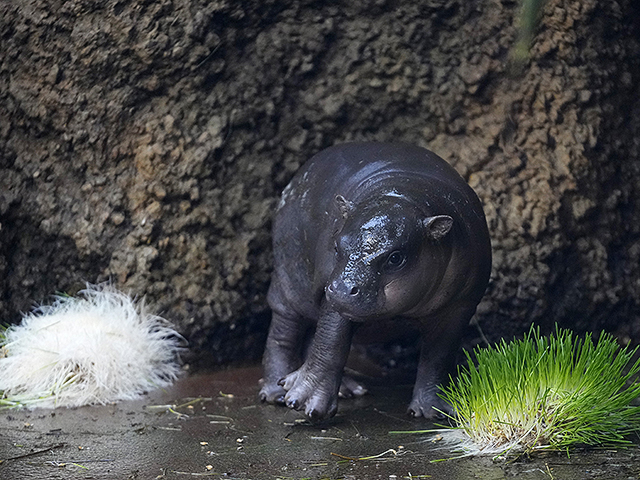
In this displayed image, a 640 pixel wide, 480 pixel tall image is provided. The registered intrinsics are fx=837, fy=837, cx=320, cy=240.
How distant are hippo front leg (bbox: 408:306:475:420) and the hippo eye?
0.79m

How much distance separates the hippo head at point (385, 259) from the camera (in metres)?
4.18

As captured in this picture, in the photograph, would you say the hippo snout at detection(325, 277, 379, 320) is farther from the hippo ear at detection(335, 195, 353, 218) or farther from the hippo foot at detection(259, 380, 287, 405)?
the hippo foot at detection(259, 380, 287, 405)

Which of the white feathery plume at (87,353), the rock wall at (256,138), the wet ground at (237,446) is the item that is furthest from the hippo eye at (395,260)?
the white feathery plume at (87,353)

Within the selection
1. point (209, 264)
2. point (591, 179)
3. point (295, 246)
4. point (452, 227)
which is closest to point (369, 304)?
point (452, 227)

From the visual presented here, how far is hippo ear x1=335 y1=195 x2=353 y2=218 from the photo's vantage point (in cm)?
458

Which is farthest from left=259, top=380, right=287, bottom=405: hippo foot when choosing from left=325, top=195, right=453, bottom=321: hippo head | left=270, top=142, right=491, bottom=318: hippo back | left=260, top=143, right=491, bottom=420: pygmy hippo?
left=325, top=195, right=453, bottom=321: hippo head

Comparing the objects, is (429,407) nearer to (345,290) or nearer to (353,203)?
(345,290)

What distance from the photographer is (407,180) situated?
4.84m

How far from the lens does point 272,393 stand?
5.27m

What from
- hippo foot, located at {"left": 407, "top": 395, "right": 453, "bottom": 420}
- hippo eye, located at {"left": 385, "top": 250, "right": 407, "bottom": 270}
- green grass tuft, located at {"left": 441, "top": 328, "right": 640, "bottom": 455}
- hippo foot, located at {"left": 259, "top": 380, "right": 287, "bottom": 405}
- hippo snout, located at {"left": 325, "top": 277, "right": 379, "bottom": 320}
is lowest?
Answer: hippo foot, located at {"left": 407, "top": 395, "right": 453, "bottom": 420}

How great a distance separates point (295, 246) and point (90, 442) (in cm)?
179

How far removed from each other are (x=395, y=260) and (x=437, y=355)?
3.32ft

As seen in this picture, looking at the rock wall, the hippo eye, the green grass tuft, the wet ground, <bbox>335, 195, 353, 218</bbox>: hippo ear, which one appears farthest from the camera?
the rock wall

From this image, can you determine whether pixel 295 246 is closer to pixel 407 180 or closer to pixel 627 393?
pixel 407 180
